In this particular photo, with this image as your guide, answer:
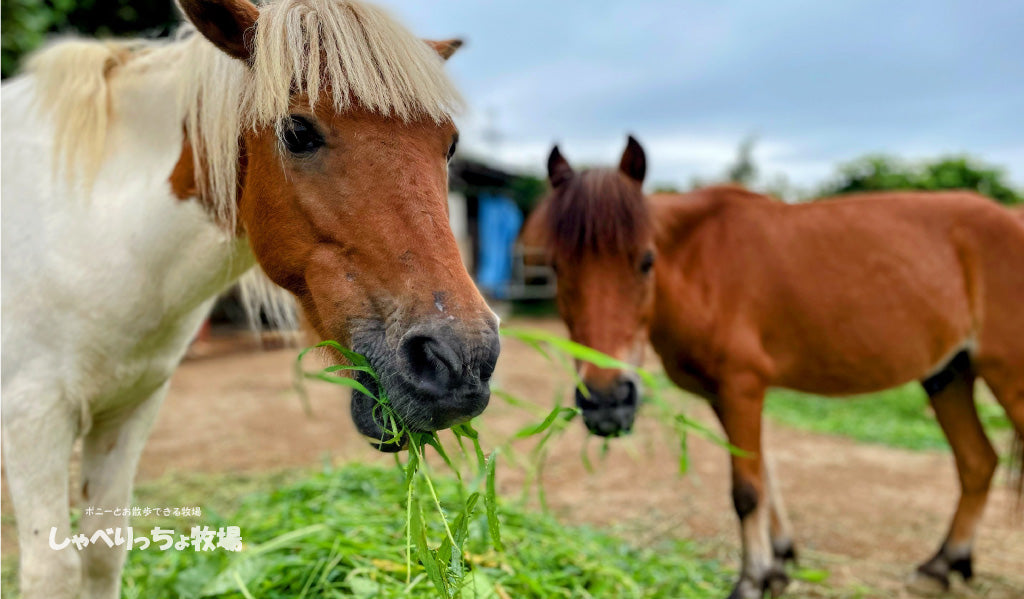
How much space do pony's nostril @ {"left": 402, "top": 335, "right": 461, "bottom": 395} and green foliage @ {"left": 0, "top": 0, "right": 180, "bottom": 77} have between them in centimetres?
451

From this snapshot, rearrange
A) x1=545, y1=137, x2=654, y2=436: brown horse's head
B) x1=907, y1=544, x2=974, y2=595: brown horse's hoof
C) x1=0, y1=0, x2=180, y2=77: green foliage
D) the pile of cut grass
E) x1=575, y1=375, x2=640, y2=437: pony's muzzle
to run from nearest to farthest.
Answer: the pile of cut grass → x1=575, y1=375, x2=640, y2=437: pony's muzzle → x1=545, y1=137, x2=654, y2=436: brown horse's head → x1=907, y1=544, x2=974, y2=595: brown horse's hoof → x1=0, y1=0, x2=180, y2=77: green foliage

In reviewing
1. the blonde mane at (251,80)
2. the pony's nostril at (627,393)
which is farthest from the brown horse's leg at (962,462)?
the blonde mane at (251,80)

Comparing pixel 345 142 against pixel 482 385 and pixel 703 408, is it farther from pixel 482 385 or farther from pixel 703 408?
pixel 703 408

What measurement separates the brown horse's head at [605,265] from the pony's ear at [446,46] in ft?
3.89

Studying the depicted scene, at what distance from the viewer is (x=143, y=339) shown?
1.93 meters

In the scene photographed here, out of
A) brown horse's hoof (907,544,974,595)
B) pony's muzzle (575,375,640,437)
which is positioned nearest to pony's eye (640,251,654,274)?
pony's muzzle (575,375,640,437)

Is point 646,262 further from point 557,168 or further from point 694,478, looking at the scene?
point 694,478

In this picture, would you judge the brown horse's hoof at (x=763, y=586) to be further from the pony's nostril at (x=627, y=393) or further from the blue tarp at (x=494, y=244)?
the blue tarp at (x=494, y=244)

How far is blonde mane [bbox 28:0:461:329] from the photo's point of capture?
1.49 meters

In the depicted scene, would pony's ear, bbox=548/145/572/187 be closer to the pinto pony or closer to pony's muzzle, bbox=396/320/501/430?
the pinto pony

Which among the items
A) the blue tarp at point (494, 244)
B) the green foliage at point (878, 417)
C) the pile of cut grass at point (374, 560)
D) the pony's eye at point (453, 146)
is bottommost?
the blue tarp at point (494, 244)

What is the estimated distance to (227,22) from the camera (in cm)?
161

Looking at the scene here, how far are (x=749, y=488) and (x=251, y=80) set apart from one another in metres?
2.70

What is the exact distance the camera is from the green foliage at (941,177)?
42.1 feet
